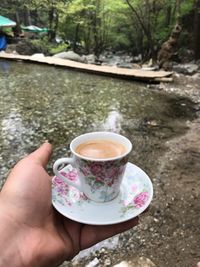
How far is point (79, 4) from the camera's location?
13.0 m

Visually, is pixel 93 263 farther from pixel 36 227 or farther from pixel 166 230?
pixel 36 227

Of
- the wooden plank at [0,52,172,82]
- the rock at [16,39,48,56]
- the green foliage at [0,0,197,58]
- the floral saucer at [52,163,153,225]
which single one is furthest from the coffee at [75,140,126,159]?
the rock at [16,39,48,56]

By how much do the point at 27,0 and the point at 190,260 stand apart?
13.8m

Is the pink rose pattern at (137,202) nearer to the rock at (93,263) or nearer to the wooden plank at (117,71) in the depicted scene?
the rock at (93,263)

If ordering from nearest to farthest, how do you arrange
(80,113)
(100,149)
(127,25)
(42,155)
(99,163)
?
(99,163) < (100,149) < (42,155) < (80,113) < (127,25)

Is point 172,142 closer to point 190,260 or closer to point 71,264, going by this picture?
point 190,260

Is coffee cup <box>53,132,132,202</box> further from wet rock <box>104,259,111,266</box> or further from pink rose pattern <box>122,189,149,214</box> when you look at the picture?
wet rock <box>104,259,111,266</box>

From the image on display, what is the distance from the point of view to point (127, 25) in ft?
47.2

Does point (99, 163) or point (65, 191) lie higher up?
point (99, 163)

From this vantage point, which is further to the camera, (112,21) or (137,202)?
(112,21)

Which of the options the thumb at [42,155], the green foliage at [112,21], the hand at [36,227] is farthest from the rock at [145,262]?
the green foliage at [112,21]

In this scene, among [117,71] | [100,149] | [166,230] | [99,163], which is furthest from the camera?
[117,71]

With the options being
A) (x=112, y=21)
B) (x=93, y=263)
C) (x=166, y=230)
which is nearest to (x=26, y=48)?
(x=112, y=21)

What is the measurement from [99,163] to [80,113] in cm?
421
